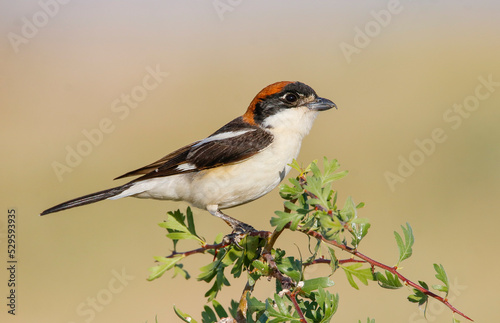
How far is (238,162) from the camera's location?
173 inches

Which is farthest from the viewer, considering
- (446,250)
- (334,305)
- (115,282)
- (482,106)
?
(482,106)

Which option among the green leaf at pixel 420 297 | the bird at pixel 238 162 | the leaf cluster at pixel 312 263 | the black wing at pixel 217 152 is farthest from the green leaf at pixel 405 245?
the black wing at pixel 217 152

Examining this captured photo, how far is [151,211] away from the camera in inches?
466

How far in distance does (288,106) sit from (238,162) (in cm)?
68

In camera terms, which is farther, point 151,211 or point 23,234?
point 151,211

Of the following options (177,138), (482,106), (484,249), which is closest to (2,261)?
(177,138)

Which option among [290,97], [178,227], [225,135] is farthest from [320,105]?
[178,227]

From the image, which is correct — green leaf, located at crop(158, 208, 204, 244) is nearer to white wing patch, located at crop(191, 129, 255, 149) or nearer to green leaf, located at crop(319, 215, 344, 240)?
green leaf, located at crop(319, 215, 344, 240)

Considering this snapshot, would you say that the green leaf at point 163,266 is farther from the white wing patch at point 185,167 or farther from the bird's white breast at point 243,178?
the white wing patch at point 185,167

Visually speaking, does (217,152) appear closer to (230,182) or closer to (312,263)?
(230,182)

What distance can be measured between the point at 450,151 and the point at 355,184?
279 cm

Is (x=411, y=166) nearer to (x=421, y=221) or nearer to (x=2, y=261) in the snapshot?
(x=421, y=221)

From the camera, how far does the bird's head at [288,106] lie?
4.63 meters

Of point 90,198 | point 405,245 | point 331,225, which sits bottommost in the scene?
point 405,245
